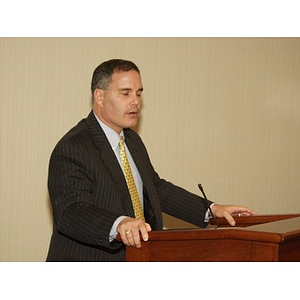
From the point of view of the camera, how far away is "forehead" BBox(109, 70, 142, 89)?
3203mm

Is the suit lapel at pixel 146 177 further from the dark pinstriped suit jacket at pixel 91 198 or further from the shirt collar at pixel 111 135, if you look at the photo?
the shirt collar at pixel 111 135

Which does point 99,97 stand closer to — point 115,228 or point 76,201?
point 76,201

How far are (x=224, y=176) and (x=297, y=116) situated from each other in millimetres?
1017

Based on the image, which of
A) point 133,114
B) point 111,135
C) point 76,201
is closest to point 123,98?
point 133,114

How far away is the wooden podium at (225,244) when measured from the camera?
6.45 feet

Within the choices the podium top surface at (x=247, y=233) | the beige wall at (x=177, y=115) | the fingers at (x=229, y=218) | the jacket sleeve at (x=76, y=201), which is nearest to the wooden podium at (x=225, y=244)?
Result: the podium top surface at (x=247, y=233)

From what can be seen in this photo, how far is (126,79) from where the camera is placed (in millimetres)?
3203

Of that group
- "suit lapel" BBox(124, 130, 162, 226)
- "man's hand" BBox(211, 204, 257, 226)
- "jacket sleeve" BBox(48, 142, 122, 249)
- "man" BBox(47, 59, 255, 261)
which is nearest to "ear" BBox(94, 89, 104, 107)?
"man" BBox(47, 59, 255, 261)

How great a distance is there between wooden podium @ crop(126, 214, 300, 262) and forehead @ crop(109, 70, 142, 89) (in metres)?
1.21

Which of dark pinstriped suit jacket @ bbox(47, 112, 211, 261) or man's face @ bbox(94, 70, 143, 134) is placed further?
man's face @ bbox(94, 70, 143, 134)

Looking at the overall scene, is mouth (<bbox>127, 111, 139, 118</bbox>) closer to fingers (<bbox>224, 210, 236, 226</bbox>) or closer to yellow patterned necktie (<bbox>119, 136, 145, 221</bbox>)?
yellow patterned necktie (<bbox>119, 136, 145, 221</bbox>)

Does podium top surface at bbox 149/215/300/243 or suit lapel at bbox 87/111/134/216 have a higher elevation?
A: suit lapel at bbox 87/111/134/216

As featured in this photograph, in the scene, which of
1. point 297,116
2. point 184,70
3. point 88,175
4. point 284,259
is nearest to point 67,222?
point 88,175

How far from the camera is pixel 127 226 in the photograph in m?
2.34
